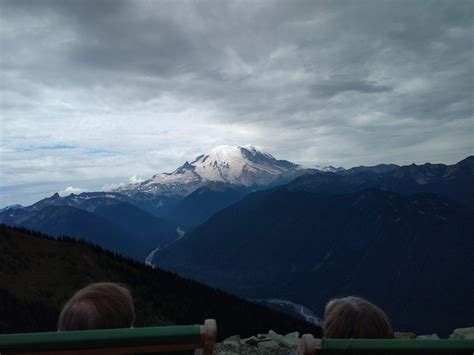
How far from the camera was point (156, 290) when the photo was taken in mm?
91375

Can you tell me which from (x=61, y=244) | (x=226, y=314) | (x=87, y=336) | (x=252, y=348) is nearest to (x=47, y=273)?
(x=61, y=244)

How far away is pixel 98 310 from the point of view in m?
4.23

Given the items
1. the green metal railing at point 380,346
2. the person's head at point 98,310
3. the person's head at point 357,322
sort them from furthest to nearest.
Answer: the person's head at point 357,322
the person's head at point 98,310
the green metal railing at point 380,346

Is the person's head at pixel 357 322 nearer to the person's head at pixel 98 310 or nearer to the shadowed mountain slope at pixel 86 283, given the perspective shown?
the person's head at pixel 98 310

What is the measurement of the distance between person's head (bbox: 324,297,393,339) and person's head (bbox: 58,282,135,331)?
2.10m

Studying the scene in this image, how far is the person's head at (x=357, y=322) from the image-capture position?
4426mm

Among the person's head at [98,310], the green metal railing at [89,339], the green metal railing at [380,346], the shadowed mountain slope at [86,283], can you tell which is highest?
the person's head at [98,310]

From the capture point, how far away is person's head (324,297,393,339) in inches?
174

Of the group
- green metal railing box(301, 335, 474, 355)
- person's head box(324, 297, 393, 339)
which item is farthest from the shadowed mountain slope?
green metal railing box(301, 335, 474, 355)

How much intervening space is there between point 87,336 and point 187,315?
281 feet

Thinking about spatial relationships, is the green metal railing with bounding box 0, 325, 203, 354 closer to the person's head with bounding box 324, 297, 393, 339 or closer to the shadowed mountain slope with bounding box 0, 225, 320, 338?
the person's head with bounding box 324, 297, 393, 339

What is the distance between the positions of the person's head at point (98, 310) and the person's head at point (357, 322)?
2103mm

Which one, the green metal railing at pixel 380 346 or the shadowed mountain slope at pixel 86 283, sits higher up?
the green metal railing at pixel 380 346

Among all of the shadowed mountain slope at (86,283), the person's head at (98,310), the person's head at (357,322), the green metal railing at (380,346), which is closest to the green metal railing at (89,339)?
the person's head at (98,310)
